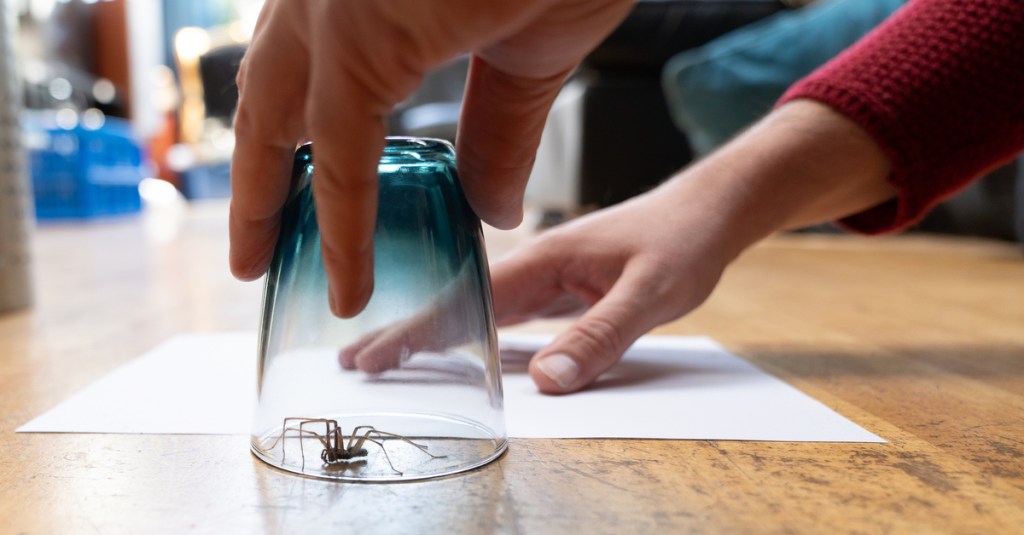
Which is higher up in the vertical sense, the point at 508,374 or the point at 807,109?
the point at 807,109

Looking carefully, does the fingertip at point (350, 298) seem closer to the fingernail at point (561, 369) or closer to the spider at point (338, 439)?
the spider at point (338, 439)

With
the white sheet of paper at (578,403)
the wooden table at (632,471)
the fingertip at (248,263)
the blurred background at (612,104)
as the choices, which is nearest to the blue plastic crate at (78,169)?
the blurred background at (612,104)

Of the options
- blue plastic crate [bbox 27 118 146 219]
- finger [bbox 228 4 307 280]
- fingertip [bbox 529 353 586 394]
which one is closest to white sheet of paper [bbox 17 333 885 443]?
fingertip [bbox 529 353 586 394]

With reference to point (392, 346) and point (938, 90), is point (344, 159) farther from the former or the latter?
point (938, 90)

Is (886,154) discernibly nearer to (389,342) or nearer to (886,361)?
(886,361)

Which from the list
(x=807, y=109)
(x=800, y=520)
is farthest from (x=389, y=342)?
(x=807, y=109)
